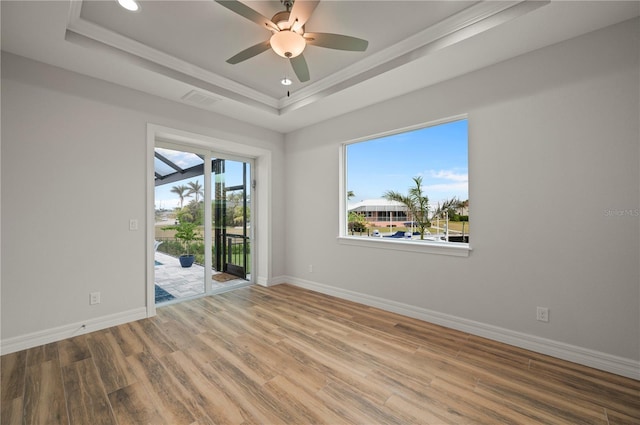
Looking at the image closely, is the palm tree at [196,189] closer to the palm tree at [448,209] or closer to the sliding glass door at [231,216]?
the sliding glass door at [231,216]

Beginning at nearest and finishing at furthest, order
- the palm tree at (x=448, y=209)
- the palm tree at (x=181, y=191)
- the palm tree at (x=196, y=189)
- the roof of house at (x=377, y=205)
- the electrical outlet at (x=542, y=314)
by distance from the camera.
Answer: the electrical outlet at (x=542, y=314), the palm tree at (x=448, y=209), the roof of house at (x=377, y=205), the palm tree at (x=181, y=191), the palm tree at (x=196, y=189)

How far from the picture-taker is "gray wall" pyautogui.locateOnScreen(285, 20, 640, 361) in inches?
82.7

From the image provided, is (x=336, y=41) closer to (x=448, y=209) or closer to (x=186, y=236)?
(x=448, y=209)

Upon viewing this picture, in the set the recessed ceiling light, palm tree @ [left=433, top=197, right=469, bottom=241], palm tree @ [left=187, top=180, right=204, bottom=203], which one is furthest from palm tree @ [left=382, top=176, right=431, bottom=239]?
the recessed ceiling light

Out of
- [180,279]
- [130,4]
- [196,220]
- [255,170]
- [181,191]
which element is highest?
[130,4]

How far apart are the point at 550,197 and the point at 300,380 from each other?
260 centimetres

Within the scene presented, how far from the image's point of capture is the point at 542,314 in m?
2.41

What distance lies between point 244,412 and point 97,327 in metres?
2.21

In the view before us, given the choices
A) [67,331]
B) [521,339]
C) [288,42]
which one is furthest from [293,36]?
[67,331]

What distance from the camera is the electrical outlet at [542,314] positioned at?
2.39 meters

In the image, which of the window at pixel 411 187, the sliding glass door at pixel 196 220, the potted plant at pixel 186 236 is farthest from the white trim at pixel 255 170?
the window at pixel 411 187

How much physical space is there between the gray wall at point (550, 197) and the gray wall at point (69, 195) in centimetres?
323

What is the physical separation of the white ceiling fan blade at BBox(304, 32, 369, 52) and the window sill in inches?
84.2

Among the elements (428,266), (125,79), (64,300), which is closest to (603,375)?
(428,266)
